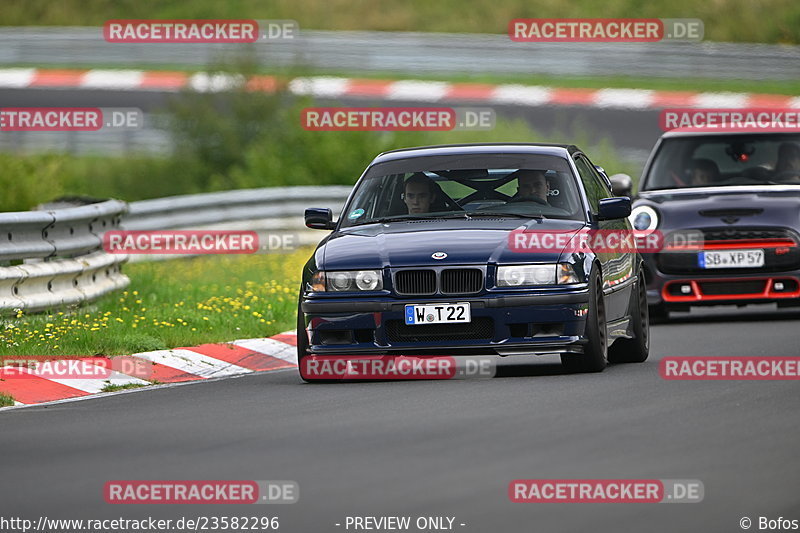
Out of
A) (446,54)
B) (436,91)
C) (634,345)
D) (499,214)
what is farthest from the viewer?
Answer: (446,54)

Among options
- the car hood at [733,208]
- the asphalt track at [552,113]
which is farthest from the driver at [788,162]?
the asphalt track at [552,113]

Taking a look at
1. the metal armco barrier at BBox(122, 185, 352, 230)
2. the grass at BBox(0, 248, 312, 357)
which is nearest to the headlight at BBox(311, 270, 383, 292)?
the grass at BBox(0, 248, 312, 357)

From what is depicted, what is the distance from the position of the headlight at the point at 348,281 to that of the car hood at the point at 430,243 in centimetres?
4

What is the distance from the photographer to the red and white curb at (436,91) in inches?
1324

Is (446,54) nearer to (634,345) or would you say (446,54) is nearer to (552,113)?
(552,113)

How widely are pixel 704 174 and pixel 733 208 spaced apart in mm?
1117

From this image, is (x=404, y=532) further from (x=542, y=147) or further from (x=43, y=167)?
(x=43, y=167)

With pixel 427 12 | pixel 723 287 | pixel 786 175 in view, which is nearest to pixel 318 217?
pixel 723 287

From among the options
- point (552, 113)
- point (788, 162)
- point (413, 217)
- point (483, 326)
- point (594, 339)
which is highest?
point (552, 113)

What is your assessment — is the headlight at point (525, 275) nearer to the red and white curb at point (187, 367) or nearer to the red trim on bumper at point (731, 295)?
the red and white curb at point (187, 367)

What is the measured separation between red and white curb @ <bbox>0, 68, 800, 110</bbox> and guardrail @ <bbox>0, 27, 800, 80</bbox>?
19.1 inches

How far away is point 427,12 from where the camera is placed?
42719mm

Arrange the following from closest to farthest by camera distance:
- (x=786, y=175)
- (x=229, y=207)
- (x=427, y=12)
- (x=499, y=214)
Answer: (x=499, y=214)
(x=786, y=175)
(x=229, y=207)
(x=427, y=12)

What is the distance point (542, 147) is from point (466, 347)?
6.89ft
